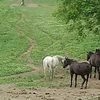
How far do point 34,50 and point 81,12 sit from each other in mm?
10706

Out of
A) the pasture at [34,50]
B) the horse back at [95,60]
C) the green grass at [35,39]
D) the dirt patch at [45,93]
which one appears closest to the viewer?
the dirt patch at [45,93]

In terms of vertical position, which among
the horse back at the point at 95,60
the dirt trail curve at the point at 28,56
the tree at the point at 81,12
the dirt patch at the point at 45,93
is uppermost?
the tree at the point at 81,12

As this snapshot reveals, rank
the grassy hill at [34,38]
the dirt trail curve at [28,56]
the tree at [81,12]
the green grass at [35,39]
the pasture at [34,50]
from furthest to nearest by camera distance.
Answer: the grassy hill at [34,38] < the green grass at [35,39] < the dirt trail curve at [28,56] < the tree at [81,12] < the pasture at [34,50]

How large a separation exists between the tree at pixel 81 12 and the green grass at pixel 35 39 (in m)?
3.30

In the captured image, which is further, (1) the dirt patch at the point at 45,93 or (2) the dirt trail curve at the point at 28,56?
(2) the dirt trail curve at the point at 28,56

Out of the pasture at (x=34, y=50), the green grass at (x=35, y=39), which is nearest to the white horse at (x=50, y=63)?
the pasture at (x=34, y=50)

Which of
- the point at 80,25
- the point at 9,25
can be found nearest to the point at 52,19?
the point at 9,25

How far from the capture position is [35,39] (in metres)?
43.6

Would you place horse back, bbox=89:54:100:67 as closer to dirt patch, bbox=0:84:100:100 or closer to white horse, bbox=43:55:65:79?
white horse, bbox=43:55:65:79

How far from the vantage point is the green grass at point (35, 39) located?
1257 inches

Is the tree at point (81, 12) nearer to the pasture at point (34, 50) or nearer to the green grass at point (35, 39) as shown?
the green grass at point (35, 39)

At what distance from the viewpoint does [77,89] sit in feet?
69.4

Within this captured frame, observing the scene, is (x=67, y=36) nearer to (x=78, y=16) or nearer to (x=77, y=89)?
(x=78, y=16)

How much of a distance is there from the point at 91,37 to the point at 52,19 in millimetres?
16919
